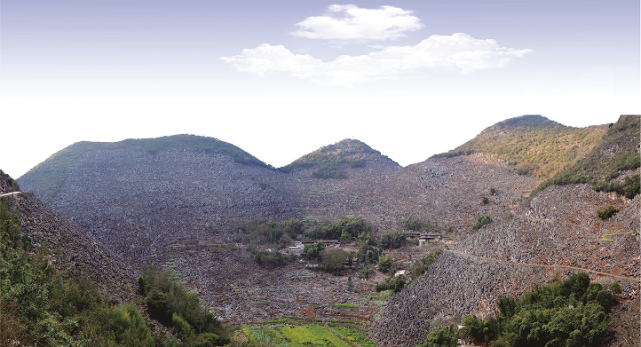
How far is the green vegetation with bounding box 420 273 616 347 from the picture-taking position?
13641 millimetres

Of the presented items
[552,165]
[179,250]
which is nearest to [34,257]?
[179,250]

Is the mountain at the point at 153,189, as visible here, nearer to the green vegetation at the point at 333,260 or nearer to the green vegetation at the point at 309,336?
the green vegetation at the point at 333,260

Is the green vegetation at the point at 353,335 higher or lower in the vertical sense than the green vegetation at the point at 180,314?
lower

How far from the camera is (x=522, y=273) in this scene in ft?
69.7

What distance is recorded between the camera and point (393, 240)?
49312 millimetres

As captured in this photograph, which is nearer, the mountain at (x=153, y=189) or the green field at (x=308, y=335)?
the green field at (x=308, y=335)

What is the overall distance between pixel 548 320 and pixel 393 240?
34.5 metres

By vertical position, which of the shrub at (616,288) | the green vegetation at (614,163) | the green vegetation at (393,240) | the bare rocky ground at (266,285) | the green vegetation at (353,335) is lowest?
the green vegetation at (353,335)

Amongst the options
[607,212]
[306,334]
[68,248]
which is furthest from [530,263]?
[68,248]

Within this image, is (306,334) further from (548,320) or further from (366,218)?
(366,218)

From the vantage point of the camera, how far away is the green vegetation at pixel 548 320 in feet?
44.8

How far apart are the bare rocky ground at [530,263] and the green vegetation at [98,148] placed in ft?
164

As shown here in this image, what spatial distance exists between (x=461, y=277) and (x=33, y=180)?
66.4 m

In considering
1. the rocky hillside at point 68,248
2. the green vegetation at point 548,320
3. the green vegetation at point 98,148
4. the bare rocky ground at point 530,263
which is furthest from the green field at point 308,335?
the green vegetation at point 98,148
